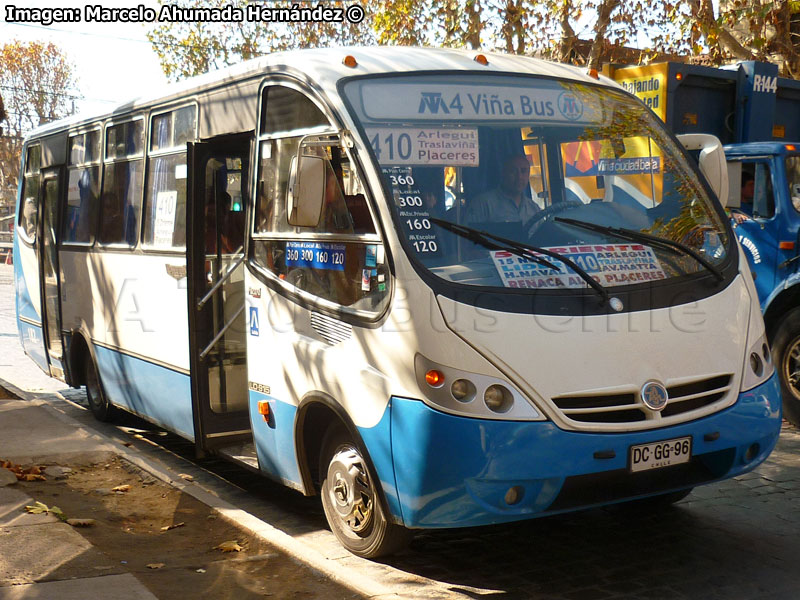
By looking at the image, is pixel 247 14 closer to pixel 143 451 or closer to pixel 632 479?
pixel 143 451

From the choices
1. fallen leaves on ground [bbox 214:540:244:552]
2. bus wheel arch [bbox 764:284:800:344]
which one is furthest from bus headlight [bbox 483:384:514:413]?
bus wheel arch [bbox 764:284:800:344]

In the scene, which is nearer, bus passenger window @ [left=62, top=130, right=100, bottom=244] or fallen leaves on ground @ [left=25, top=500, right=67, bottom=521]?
fallen leaves on ground @ [left=25, top=500, right=67, bottom=521]

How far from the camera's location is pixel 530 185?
5.25m

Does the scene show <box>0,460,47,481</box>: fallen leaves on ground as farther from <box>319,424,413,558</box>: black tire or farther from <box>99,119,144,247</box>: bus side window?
<box>319,424,413,558</box>: black tire

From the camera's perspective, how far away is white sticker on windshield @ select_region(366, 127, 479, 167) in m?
5.05

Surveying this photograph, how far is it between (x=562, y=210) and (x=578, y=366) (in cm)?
94

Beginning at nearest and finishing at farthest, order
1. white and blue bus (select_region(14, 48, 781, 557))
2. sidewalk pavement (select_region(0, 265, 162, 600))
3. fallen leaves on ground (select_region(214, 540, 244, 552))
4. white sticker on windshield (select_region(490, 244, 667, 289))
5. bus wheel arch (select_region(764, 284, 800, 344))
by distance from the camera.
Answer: white and blue bus (select_region(14, 48, 781, 557)), sidewalk pavement (select_region(0, 265, 162, 600)), white sticker on windshield (select_region(490, 244, 667, 289)), fallen leaves on ground (select_region(214, 540, 244, 552)), bus wheel arch (select_region(764, 284, 800, 344))

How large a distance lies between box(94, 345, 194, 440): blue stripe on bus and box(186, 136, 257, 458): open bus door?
230 mm

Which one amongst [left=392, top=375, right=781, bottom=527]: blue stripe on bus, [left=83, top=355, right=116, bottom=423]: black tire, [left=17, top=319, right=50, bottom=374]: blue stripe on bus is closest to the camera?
[left=392, top=375, right=781, bottom=527]: blue stripe on bus

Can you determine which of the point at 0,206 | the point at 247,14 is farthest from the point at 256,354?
the point at 0,206

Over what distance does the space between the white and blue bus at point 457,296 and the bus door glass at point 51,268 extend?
383 cm

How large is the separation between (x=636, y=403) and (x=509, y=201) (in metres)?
1.20

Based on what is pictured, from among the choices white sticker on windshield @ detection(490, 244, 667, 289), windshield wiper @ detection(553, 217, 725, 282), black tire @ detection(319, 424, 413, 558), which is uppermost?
windshield wiper @ detection(553, 217, 725, 282)

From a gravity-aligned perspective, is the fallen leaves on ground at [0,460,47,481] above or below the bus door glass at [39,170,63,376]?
below
